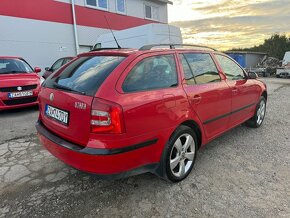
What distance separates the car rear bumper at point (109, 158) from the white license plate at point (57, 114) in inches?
8.7

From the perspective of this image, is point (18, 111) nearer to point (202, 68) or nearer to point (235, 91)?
point (202, 68)

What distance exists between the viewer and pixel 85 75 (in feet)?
9.46

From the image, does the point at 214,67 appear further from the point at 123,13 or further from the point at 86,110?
the point at 123,13

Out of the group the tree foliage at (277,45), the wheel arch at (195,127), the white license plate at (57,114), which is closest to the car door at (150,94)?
the wheel arch at (195,127)

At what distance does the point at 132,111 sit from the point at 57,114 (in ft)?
3.08

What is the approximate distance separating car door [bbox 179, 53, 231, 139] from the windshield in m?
5.67

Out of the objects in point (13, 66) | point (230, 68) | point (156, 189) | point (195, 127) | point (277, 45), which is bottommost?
point (156, 189)

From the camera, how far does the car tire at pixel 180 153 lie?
296 centimetres

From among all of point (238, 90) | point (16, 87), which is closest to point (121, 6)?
point (16, 87)

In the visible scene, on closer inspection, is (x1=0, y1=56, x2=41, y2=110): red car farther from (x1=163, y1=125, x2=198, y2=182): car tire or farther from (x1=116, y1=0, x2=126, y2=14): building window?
(x1=116, y1=0, x2=126, y2=14): building window

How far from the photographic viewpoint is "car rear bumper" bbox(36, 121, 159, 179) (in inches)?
96.1

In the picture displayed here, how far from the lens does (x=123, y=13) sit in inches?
643

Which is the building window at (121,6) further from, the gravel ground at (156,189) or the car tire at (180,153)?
the car tire at (180,153)

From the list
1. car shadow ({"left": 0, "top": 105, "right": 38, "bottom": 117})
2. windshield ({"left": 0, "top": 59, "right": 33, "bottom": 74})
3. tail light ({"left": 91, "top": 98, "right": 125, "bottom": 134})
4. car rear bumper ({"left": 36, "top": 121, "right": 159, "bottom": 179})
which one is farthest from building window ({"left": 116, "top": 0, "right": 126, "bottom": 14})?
tail light ({"left": 91, "top": 98, "right": 125, "bottom": 134})
